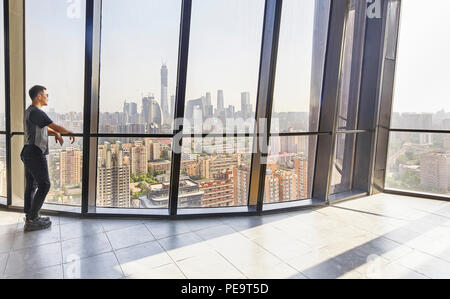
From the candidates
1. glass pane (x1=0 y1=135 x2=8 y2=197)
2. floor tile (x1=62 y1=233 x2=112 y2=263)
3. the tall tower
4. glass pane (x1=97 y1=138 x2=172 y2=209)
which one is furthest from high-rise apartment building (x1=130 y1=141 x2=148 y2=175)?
glass pane (x1=0 y1=135 x2=8 y2=197)

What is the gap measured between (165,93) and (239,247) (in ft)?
7.05

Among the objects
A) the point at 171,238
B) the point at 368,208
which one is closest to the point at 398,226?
the point at 368,208

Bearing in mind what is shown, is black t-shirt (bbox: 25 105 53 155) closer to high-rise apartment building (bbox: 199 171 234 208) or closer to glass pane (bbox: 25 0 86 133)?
glass pane (bbox: 25 0 86 133)

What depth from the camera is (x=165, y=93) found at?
3936mm

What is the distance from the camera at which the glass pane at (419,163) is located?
513cm

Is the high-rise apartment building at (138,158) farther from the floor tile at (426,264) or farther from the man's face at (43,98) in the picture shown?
the floor tile at (426,264)

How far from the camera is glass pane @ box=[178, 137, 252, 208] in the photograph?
163 inches

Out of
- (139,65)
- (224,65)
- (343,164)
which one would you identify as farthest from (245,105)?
(343,164)

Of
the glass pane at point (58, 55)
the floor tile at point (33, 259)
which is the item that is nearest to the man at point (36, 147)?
the glass pane at point (58, 55)

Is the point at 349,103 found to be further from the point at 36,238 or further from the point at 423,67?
the point at 36,238

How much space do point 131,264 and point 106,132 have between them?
1895mm

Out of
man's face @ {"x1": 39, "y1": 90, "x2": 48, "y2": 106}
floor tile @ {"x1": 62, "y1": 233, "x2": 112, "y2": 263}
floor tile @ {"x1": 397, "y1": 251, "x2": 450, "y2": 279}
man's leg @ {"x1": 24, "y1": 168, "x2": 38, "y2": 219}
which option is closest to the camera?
floor tile @ {"x1": 397, "y1": 251, "x2": 450, "y2": 279}

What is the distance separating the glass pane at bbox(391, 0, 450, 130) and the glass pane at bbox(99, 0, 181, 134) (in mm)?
4005

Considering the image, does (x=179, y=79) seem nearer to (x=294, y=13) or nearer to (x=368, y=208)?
(x=294, y=13)
